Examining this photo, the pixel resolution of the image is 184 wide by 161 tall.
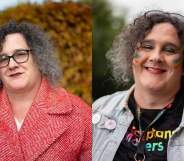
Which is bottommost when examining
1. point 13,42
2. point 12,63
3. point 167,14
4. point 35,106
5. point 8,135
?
point 8,135

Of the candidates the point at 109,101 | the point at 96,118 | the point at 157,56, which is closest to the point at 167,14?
the point at 157,56

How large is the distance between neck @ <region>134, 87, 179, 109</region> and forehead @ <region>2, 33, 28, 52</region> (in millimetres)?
616

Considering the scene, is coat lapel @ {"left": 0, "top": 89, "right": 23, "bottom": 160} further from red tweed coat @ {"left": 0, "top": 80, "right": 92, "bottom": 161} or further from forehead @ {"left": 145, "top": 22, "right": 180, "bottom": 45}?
forehead @ {"left": 145, "top": 22, "right": 180, "bottom": 45}

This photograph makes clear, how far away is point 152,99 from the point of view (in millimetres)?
2131

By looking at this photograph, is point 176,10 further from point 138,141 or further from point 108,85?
point 138,141

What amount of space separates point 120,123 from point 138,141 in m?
0.14

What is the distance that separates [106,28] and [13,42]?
1.54 ft

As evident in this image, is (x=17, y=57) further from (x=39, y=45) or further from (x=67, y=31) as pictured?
(x=67, y=31)

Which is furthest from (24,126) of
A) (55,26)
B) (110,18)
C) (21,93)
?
(110,18)

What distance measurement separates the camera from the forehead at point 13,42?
7.36 ft

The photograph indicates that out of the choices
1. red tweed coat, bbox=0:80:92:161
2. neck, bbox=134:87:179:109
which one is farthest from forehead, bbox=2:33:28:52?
neck, bbox=134:87:179:109

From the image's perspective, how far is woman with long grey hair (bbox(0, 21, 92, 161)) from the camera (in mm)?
2250

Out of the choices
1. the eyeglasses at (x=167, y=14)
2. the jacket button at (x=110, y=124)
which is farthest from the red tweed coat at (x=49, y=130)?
the eyeglasses at (x=167, y=14)

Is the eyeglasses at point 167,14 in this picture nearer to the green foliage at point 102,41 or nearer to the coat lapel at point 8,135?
the green foliage at point 102,41
